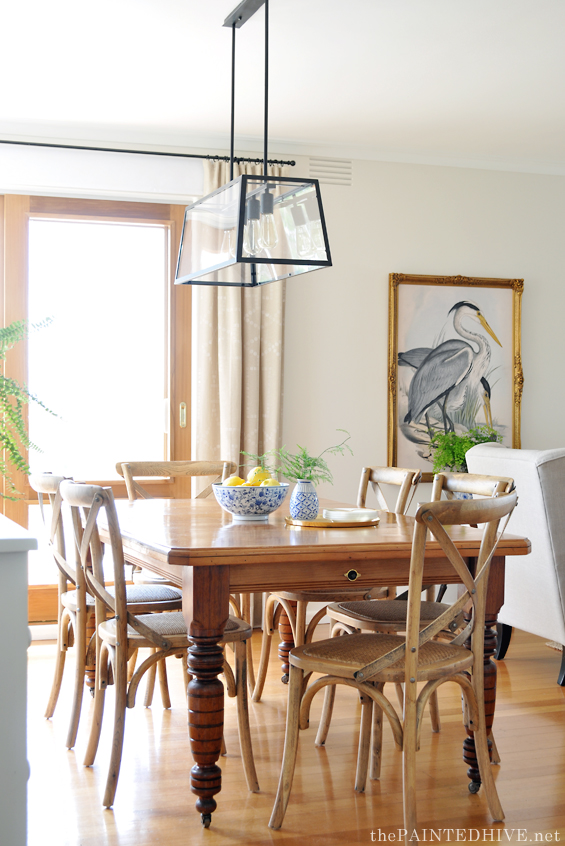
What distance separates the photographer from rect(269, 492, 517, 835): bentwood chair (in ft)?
6.82

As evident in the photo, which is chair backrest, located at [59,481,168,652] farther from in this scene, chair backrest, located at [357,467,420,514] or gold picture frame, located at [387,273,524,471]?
gold picture frame, located at [387,273,524,471]

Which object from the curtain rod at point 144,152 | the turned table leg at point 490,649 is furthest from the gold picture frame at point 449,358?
the turned table leg at point 490,649

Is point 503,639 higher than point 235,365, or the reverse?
point 235,365

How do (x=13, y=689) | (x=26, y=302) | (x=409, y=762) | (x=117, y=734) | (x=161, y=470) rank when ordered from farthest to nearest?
(x=26, y=302), (x=161, y=470), (x=117, y=734), (x=409, y=762), (x=13, y=689)

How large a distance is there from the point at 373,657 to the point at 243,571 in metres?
0.41

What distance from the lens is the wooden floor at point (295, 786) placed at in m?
2.26

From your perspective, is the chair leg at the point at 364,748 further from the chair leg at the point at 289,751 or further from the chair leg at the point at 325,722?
the chair leg at the point at 325,722

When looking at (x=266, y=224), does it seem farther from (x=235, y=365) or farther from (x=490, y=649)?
(x=235, y=365)

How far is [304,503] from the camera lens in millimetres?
2787

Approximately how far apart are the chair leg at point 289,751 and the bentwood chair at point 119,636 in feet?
0.68

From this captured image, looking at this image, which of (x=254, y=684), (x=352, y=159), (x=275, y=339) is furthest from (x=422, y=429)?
(x=254, y=684)

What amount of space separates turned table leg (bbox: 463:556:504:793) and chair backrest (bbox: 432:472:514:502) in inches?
10.7

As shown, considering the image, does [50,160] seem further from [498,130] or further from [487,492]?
[487,492]

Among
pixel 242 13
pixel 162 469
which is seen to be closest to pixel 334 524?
pixel 162 469
